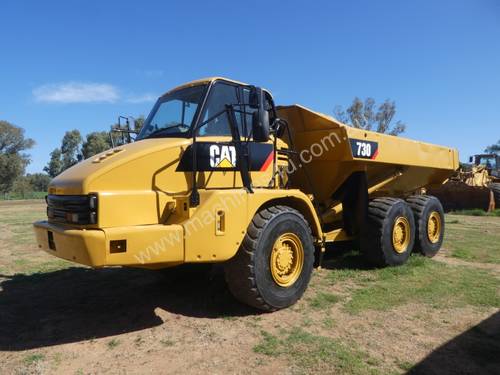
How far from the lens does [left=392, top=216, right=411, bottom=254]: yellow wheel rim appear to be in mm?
7168

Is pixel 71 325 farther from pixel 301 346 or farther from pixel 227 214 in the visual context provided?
pixel 301 346

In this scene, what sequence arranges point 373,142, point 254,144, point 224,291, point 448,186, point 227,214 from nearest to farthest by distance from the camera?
point 227,214 < point 254,144 < point 224,291 < point 373,142 < point 448,186

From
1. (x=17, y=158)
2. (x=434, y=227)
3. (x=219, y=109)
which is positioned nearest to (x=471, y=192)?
(x=434, y=227)

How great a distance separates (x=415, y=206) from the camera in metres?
8.14

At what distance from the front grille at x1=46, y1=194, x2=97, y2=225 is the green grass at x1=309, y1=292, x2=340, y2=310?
279cm

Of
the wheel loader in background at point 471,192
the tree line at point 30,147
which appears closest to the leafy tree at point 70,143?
the tree line at point 30,147

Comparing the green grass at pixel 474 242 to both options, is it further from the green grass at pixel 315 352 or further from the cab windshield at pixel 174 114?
the cab windshield at pixel 174 114

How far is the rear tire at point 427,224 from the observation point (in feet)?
26.1

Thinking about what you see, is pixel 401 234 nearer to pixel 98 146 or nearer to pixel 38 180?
pixel 98 146

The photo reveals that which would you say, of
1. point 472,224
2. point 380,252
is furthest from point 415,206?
point 472,224

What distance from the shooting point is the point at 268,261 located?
4789 millimetres

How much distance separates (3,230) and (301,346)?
1178 centimetres

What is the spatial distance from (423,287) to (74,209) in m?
4.68

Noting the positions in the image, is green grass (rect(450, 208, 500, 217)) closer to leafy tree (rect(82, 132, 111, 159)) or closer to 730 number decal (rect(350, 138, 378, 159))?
730 number decal (rect(350, 138, 378, 159))
